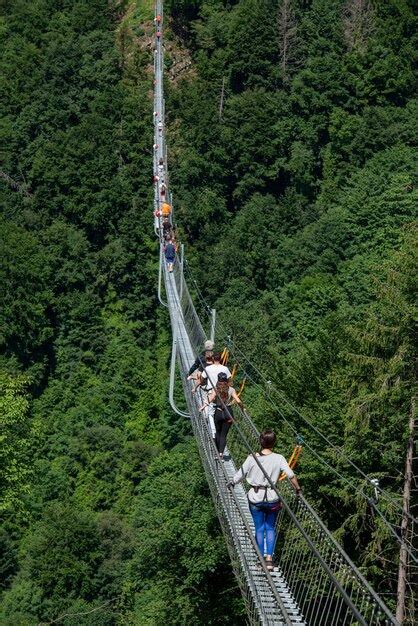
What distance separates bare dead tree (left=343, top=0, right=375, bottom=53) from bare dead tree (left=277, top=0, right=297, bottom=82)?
2.16 meters

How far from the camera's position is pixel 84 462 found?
40469 millimetres

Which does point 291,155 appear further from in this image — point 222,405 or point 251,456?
point 251,456

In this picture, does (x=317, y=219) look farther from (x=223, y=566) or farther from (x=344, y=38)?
(x=223, y=566)

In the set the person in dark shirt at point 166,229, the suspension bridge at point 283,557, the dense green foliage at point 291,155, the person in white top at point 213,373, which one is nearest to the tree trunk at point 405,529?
the suspension bridge at point 283,557

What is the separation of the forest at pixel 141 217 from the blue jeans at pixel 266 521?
18.4m

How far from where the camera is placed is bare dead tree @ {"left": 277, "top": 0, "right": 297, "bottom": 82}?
4998cm

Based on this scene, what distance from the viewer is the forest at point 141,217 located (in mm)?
35219

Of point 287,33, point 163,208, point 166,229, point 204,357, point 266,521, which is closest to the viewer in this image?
point 266,521

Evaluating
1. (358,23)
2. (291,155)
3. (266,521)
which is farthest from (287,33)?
(266,521)

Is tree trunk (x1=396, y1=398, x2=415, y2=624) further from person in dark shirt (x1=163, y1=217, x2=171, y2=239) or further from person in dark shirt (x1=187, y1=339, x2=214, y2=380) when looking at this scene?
person in dark shirt (x1=163, y1=217, x2=171, y2=239)

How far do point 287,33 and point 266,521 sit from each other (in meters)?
41.8

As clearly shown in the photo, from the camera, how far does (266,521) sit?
1048cm

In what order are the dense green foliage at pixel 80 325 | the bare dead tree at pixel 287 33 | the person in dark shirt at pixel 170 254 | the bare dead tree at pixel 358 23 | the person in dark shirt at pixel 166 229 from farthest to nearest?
the bare dead tree at pixel 287 33
the bare dead tree at pixel 358 23
the dense green foliage at pixel 80 325
the person in dark shirt at pixel 166 229
the person in dark shirt at pixel 170 254

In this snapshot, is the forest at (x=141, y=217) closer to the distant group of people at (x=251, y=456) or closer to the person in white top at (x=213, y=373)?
the distant group of people at (x=251, y=456)
